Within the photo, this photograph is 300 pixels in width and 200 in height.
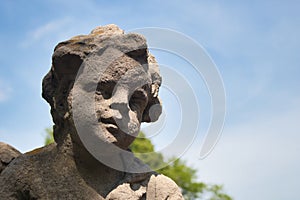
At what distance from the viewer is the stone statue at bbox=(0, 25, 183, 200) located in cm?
358

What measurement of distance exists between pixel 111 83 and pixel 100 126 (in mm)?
354

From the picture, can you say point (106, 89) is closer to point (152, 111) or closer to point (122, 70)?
point (122, 70)

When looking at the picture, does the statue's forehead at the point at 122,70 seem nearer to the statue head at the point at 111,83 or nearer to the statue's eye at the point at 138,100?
the statue head at the point at 111,83

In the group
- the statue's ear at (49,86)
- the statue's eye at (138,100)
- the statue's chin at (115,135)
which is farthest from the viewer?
the statue's ear at (49,86)

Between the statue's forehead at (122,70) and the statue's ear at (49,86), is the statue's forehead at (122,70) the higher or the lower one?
the higher one

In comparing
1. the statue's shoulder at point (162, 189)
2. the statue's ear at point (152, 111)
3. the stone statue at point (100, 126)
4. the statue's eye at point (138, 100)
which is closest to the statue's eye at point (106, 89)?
the stone statue at point (100, 126)

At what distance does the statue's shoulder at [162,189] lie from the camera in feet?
12.4

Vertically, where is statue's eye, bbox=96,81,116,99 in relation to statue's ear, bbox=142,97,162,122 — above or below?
below

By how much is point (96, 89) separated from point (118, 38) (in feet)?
1.50

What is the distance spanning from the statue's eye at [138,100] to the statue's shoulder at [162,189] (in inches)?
24.4

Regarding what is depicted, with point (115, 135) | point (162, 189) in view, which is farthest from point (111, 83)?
point (162, 189)

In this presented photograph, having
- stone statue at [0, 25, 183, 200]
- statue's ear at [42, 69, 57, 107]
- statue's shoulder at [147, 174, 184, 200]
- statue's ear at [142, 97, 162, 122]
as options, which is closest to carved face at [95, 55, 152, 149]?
stone statue at [0, 25, 183, 200]

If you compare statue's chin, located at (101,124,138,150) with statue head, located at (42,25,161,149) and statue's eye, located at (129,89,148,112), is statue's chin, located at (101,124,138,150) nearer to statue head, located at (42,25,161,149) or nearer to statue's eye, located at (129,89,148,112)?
statue head, located at (42,25,161,149)

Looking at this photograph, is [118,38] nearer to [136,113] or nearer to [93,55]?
[93,55]
